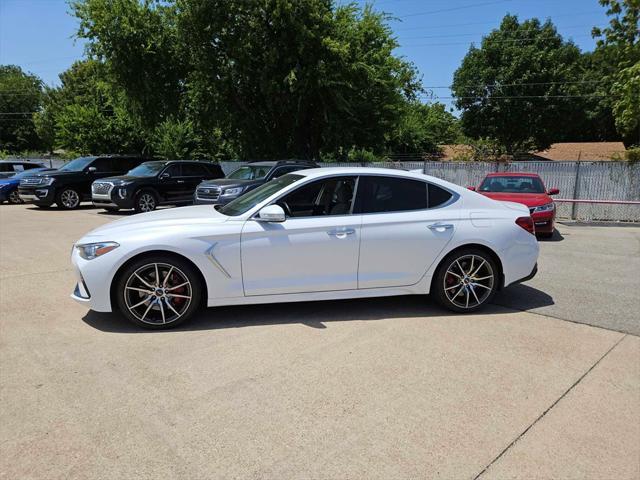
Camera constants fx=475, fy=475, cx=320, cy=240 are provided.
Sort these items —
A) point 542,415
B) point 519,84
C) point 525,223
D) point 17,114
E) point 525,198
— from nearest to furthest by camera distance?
point 542,415, point 525,223, point 525,198, point 519,84, point 17,114

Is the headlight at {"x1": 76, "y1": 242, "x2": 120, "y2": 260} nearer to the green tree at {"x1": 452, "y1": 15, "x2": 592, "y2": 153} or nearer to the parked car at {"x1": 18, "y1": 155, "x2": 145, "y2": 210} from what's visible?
the parked car at {"x1": 18, "y1": 155, "x2": 145, "y2": 210}

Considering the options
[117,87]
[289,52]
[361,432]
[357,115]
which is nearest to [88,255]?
[361,432]

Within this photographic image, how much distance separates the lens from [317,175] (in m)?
5.05

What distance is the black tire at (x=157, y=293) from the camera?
177 inches

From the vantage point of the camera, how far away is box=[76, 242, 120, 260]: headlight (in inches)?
176

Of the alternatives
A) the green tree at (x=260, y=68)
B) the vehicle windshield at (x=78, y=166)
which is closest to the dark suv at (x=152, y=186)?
the vehicle windshield at (x=78, y=166)

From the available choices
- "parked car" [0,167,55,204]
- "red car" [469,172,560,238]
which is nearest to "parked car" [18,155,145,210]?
"parked car" [0,167,55,204]

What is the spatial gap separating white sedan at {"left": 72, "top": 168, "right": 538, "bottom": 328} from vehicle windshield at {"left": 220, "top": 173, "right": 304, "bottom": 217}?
25 millimetres

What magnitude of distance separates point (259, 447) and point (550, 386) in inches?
86.9

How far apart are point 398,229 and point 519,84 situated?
145 ft

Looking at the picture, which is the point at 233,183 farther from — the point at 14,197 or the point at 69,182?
the point at 14,197

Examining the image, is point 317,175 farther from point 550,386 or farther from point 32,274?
point 32,274

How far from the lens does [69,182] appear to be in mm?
16359

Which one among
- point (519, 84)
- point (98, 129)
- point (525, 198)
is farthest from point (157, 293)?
point (519, 84)
